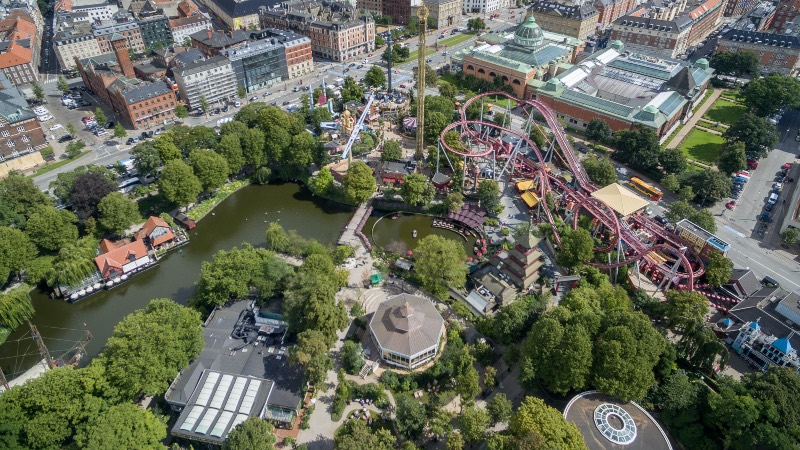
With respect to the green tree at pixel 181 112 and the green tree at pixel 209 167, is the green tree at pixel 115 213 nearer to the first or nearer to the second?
the green tree at pixel 209 167

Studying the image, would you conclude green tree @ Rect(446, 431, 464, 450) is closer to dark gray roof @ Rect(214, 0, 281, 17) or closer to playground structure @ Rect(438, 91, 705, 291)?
playground structure @ Rect(438, 91, 705, 291)

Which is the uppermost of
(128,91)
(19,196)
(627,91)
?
(128,91)

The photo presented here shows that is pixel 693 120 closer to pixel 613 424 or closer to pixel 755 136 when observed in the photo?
pixel 755 136

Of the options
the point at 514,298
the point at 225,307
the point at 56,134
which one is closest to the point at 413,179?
the point at 514,298

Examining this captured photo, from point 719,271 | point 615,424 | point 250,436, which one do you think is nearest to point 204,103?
point 250,436

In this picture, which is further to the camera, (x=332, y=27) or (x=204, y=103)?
(x=332, y=27)

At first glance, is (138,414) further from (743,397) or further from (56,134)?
(56,134)

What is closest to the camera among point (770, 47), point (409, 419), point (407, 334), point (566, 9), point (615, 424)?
point (615, 424)
